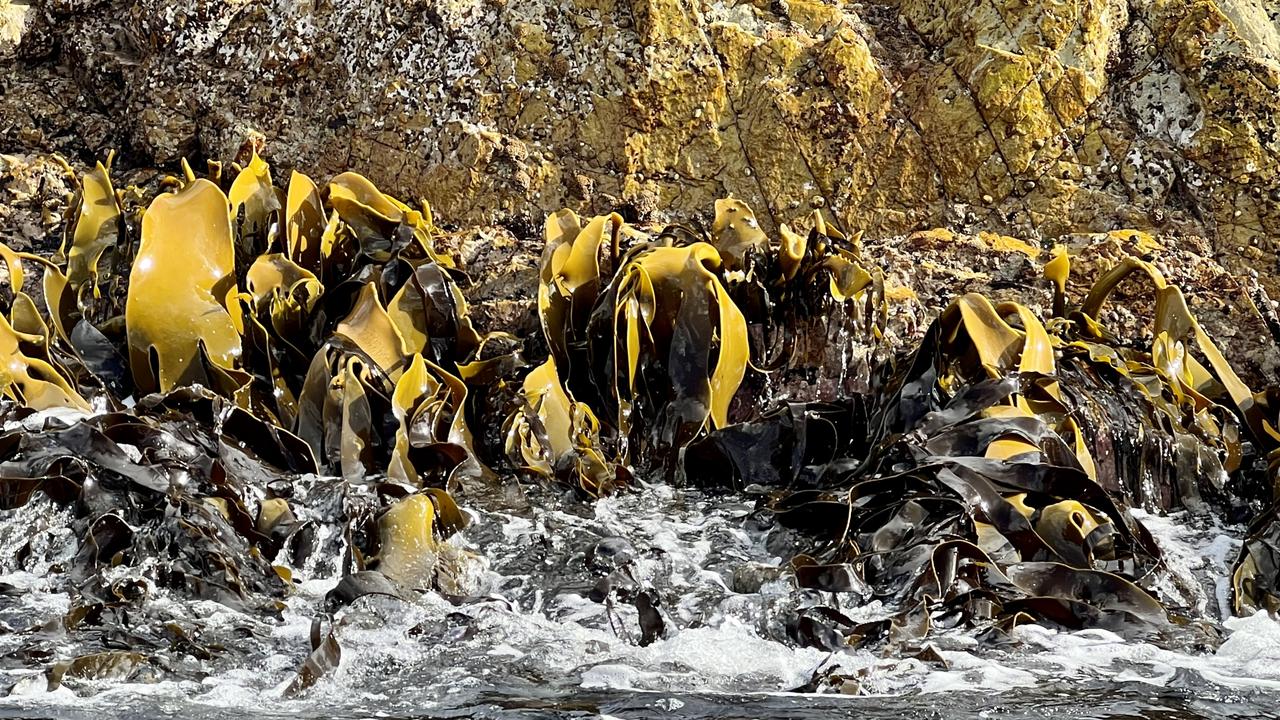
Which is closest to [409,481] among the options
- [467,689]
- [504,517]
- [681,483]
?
[504,517]

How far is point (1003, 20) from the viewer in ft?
14.3

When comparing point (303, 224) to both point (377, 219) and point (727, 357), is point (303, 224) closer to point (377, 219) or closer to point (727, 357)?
point (377, 219)

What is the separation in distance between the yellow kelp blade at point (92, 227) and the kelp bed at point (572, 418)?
0.04ft

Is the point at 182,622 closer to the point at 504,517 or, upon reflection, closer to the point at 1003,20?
→ the point at 504,517

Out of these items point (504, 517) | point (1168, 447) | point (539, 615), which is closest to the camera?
point (539, 615)

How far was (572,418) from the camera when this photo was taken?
3.29m

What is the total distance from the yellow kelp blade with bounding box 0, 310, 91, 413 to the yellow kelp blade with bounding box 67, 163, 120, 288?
1.51 ft

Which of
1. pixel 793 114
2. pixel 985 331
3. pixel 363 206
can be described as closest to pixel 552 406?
pixel 363 206

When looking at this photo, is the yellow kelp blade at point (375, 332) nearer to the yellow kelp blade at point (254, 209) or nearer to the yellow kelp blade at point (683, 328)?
the yellow kelp blade at point (254, 209)

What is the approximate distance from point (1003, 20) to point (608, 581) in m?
2.82

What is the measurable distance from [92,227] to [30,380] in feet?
2.44

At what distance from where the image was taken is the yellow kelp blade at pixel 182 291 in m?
3.30

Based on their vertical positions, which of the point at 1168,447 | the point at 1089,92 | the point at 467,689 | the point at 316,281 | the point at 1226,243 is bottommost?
the point at 467,689

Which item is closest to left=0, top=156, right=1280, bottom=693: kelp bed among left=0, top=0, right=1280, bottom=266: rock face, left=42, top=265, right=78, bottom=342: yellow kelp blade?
left=42, top=265, right=78, bottom=342: yellow kelp blade
